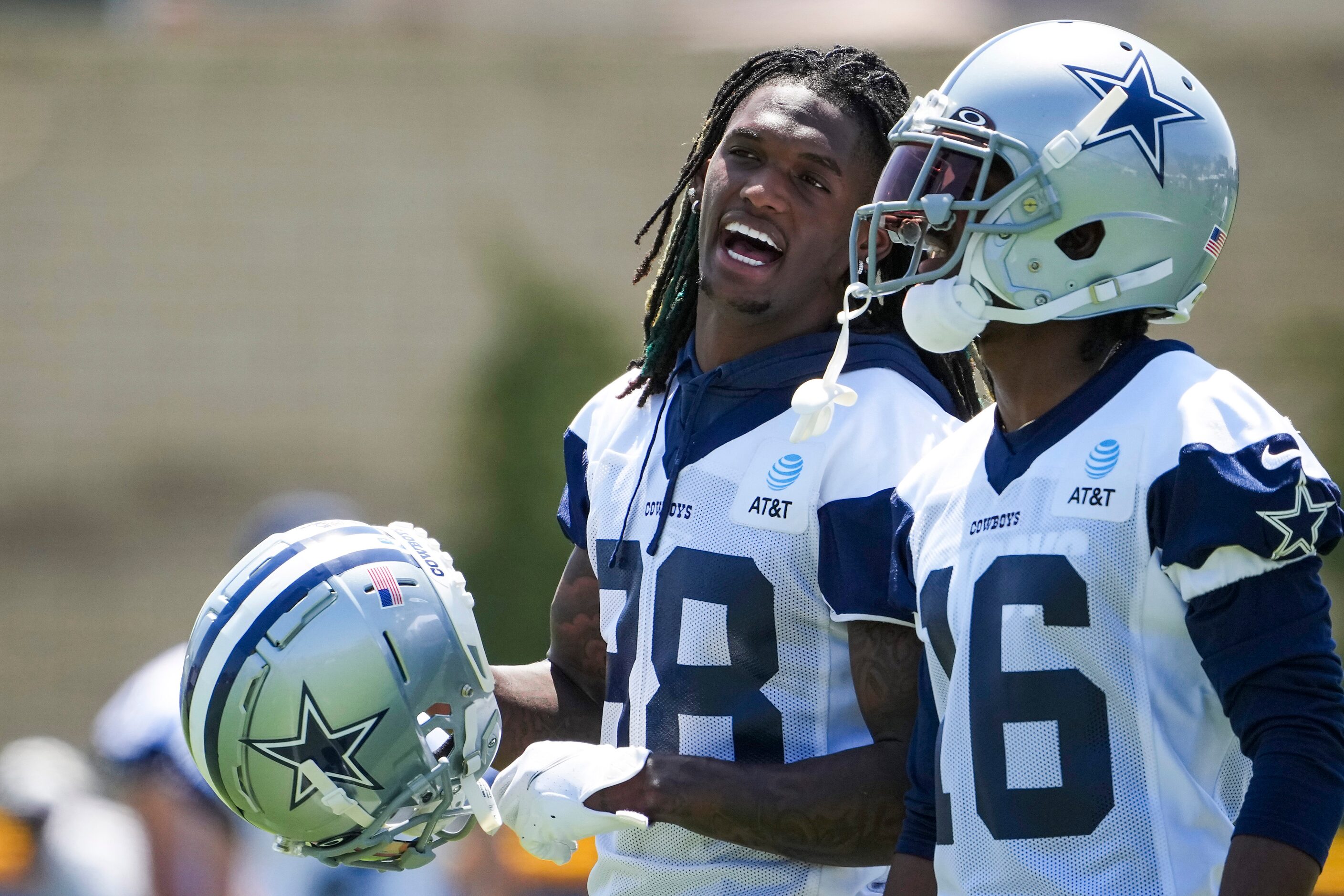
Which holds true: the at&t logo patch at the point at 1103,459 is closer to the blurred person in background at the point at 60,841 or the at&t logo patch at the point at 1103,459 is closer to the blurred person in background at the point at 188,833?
the blurred person in background at the point at 188,833

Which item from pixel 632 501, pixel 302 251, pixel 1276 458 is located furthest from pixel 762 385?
pixel 302 251

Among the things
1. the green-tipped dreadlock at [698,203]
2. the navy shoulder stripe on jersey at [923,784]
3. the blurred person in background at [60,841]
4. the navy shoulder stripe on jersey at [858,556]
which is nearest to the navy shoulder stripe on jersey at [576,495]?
the green-tipped dreadlock at [698,203]

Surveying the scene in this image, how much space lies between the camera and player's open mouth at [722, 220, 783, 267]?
283cm

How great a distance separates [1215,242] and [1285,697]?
0.74 meters

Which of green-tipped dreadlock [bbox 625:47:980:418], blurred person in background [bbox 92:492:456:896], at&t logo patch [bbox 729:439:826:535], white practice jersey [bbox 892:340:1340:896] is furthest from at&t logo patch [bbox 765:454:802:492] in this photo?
blurred person in background [bbox 92:492:456:896]

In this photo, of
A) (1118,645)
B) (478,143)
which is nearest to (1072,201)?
(1118,645)

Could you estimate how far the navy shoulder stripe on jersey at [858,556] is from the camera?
2.54 metres

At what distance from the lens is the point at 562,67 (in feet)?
43.0

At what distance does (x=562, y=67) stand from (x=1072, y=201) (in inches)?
444

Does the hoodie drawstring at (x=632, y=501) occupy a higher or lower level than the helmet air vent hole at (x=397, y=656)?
higher

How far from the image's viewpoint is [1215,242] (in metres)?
2.34

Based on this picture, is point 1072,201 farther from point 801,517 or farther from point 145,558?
point 145,558

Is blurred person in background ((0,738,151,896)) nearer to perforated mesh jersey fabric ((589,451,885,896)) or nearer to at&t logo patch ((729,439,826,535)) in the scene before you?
perforated mesh jersey fabric ((589,451,885,896))

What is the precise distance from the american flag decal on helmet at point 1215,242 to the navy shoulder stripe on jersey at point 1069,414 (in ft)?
0.48
